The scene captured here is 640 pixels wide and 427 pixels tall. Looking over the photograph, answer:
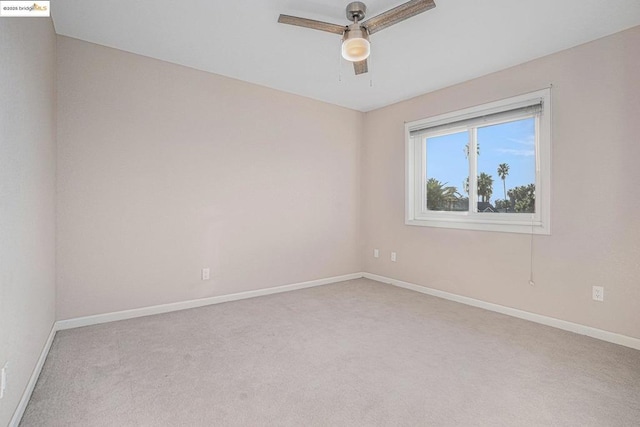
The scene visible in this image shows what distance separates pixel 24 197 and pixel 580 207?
3836 mm

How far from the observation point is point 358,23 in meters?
2.16

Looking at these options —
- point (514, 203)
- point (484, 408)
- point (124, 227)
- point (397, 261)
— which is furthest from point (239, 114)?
point (484, 408)

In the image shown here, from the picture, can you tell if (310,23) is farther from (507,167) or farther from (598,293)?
(598,293)

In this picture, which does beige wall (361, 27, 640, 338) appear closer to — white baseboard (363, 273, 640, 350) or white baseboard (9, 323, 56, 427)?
white baseboard (363, 273, 640, 350)

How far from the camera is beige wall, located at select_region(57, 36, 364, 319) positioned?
8.98 ft

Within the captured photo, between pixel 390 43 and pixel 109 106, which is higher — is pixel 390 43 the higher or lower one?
the higher one

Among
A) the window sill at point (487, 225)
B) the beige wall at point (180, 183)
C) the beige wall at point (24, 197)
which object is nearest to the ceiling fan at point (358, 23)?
the beige wall at point (24, 197)

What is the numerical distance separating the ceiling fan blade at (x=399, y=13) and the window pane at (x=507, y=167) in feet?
5.99

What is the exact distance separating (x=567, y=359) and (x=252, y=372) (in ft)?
6.95

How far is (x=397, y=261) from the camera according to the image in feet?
14.0

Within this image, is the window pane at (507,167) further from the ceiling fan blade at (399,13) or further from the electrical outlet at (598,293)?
the ceiling fan blade at (399,13)

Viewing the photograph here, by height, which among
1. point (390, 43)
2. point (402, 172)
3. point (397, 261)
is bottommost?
point (397, 261)

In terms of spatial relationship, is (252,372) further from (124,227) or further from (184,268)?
(124,227)

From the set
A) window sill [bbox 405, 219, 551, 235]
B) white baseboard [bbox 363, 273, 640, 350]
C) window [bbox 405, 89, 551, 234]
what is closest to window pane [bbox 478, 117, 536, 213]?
window [bbox 405, 89, 551, 234]
